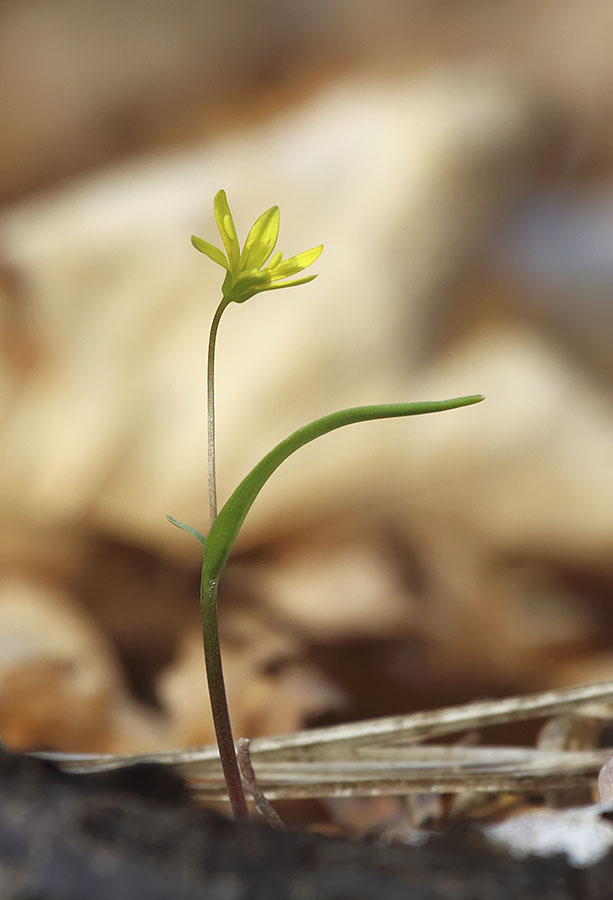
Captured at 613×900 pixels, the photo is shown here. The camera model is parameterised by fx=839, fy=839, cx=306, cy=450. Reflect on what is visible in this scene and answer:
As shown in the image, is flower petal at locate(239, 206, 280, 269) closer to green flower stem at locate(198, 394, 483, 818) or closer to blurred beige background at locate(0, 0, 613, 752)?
green flower stem at locate(198, 394, 483, 818)

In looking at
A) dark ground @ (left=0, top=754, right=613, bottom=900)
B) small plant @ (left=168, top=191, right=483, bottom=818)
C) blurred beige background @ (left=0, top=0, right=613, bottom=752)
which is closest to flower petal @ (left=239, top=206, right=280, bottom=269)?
small plant @ (left=168, top=191, right=483, bottom=818)

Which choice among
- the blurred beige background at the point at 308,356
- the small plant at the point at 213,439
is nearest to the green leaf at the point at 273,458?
the small plant at the point at 213,439

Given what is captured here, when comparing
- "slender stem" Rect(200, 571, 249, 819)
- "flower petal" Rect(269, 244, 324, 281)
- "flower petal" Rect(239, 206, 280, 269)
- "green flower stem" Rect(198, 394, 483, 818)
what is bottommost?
"slender stem" Rect(200, 571, 249, 819)

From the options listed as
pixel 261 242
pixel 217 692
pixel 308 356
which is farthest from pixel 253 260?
pixel 308 356

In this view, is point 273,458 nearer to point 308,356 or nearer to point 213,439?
point 213,439

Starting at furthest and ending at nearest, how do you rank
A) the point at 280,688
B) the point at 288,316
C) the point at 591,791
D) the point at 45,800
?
the point at 288,316, the point at 280,688, the point at 591,791, the point at 45,800

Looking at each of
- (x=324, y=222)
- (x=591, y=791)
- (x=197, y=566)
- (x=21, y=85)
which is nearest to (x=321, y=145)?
(x=324, y=222)

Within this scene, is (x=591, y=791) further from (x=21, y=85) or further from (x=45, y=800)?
(x=21, y=85)
